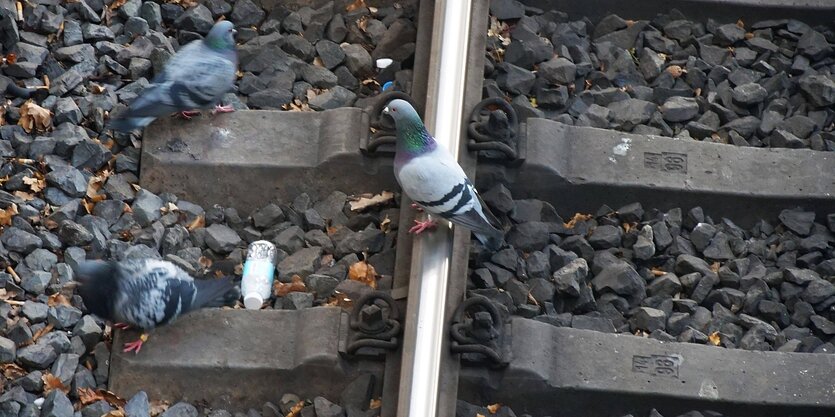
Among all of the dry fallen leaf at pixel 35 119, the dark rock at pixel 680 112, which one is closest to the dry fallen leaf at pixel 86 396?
the dry fallen leaf at pixel 35 119

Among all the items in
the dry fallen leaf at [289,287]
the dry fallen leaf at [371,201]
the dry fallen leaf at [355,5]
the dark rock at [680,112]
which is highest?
the dry fallen leaf at [355,5]

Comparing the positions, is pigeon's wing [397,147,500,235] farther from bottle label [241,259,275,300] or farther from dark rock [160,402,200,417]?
dark rock [160,402,200,417]

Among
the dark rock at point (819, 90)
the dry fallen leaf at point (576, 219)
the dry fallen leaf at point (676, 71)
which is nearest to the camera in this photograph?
the dry fallen leaf at point (576, 219)

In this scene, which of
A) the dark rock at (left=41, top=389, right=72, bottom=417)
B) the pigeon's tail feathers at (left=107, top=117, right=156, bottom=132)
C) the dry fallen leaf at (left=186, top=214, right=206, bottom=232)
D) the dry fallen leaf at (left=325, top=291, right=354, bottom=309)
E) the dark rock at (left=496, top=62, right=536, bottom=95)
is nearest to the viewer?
the dark rock at (left=41, top=389, right=72, bottom=417)

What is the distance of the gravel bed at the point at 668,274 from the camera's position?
6562mm

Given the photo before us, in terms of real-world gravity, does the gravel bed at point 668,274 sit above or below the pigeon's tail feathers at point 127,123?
below

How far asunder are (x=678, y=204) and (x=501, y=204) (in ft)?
2.94

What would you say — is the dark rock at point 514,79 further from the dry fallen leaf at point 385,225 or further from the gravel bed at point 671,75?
the dry fallen leaf at point 385,225

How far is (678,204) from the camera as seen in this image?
7.09m

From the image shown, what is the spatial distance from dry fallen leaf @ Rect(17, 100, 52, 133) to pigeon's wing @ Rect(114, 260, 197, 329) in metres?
1.11

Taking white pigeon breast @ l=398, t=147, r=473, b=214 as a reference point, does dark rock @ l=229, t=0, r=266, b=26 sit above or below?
above

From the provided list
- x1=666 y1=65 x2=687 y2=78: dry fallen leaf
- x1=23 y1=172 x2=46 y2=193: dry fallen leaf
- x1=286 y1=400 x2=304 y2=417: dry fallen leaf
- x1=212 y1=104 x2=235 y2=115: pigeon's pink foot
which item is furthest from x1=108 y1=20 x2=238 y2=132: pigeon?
x1=666 y1=65 x2=687 y2=78: dry fallen leaf

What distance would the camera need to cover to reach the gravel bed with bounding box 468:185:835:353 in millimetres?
6562

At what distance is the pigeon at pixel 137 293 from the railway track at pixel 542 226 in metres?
0.11
